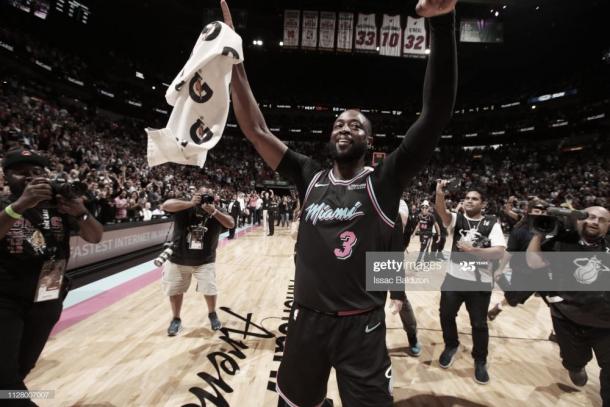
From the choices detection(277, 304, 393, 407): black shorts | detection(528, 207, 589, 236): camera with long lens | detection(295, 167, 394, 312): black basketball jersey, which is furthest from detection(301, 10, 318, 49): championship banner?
detection(277, 304, 393, 407): black shorts

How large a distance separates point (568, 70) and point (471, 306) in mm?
30881

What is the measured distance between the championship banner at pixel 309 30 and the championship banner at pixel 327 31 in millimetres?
250

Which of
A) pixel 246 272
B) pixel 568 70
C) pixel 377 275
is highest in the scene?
pixel 568 70

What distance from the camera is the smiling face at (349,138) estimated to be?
1514 millimetres

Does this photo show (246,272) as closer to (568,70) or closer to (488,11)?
(488,11)

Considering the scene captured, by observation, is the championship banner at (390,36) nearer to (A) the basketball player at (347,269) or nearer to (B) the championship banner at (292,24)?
(B) the championship banner at (292,24)

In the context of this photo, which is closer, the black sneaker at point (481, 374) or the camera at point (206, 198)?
the black sneaker at point (481, 374)

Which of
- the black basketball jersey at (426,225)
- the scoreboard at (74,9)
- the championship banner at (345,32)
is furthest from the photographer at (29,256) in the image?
the scoreboard at (74,9)

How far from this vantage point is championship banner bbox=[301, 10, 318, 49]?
13.2 metres

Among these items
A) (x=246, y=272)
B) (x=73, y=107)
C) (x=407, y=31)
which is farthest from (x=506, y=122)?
(x=73, y=107)

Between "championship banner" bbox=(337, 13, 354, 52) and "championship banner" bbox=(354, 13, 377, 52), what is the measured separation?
26 centimetres

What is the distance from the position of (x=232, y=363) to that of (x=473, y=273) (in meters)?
2.75

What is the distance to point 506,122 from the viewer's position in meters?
29.6

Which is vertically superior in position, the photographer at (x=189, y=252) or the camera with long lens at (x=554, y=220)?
the camera with long lens at (x=554, y=220)
